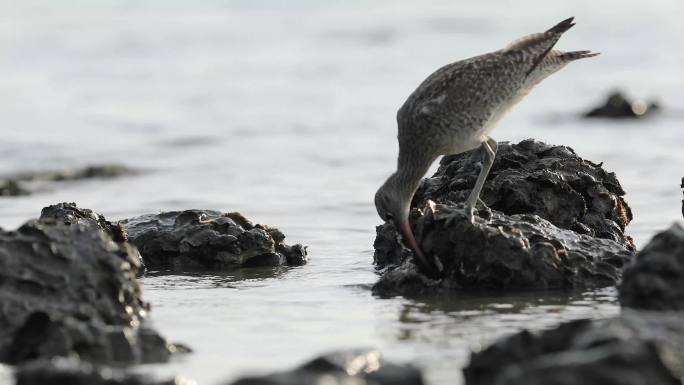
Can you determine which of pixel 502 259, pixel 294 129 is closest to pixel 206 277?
pixel 502 259

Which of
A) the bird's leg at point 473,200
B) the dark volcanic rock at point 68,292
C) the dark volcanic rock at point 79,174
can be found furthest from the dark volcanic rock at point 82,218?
the dark volcanic rock at point 79,174

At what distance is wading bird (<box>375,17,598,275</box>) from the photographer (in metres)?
9.02

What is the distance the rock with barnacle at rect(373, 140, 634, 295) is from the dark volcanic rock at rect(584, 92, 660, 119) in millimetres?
12415

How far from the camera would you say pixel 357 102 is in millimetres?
24406

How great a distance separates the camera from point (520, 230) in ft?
27.7

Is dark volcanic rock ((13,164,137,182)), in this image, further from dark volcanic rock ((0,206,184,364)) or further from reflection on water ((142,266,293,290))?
dark volcanic rock ((0,206,184,364))

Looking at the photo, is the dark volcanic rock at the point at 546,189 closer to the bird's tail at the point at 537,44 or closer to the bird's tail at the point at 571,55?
the bird's tail at the point at 571,55

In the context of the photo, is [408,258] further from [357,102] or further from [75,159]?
[357,102]

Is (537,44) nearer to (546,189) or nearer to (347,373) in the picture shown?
(546,189)

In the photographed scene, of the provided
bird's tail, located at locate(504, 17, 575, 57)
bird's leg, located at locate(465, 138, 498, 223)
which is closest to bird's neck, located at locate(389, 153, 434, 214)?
bird's leg, located at locate(465, 138, 498, 223)

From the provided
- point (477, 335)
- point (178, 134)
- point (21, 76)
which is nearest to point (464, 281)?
point (477, 335)

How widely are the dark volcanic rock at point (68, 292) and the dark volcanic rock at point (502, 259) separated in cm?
211

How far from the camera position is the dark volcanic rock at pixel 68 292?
654 cm

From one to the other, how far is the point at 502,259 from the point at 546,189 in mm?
1334
